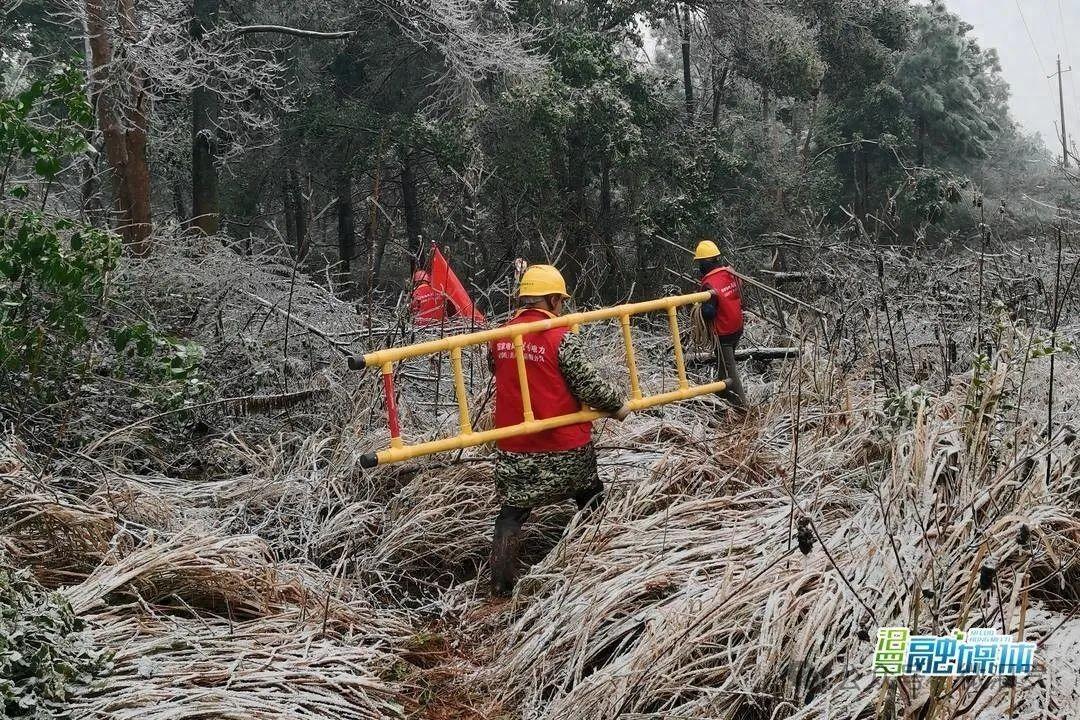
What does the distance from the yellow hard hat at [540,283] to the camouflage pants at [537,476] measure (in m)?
0.72

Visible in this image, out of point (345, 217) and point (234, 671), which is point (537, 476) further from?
point (345, 217)

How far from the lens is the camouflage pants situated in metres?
4.50

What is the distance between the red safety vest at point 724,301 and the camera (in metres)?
7.33

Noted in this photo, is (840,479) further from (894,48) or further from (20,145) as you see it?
(894,48)

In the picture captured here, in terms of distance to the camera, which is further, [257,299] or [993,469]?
[257,299]

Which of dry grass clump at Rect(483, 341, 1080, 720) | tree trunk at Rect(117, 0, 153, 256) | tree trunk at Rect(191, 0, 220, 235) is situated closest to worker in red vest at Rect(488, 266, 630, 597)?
dry grass clump at Rect(483, 341, 1080, 720)

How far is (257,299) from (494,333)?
4084 millimetres

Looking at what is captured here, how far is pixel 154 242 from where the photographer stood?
8.17 m

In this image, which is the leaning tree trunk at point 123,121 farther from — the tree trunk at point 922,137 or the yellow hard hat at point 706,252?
the tree trunk at point 922,137

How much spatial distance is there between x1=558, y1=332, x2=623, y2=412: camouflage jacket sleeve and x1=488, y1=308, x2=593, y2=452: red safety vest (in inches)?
1.8

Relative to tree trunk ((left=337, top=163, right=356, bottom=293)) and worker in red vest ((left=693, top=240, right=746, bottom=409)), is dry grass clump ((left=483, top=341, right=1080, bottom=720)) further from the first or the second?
tree trunk ((left=337, top=163, right=356, bottom=293))

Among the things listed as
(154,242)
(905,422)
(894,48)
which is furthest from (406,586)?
(894,48)

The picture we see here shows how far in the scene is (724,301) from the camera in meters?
7.36

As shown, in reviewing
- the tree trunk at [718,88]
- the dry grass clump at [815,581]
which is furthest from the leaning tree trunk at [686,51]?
the dry grass clump at [815,581]
